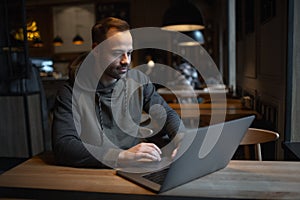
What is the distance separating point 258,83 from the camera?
3.06 meters

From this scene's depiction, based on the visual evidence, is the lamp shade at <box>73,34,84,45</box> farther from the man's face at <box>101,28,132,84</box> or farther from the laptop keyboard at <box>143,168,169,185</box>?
the laptop keyboard at <box>143,168,169,185</box>

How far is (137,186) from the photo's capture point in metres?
0.98

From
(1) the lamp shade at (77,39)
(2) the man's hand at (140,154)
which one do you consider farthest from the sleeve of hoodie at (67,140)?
(1) the lamp shade at (77,39)

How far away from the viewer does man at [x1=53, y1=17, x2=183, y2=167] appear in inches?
45.6

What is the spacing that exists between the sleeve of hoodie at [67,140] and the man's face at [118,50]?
9.1 inches

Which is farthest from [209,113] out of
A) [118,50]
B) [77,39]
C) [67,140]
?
[77,39]

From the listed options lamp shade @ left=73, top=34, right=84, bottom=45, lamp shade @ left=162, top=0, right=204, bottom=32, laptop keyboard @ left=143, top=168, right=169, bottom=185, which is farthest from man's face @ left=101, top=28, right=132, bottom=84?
lamp shade @ left=73, top=34, right=84, bottom=45

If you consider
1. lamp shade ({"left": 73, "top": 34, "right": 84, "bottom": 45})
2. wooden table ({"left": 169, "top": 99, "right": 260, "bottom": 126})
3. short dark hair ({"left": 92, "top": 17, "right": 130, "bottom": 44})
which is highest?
lamp shade ({"left": 73, "top": 34, "right": 84, "bottom": 45})

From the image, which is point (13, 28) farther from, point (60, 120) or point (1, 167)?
point (60, 120)

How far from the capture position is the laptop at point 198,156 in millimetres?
844

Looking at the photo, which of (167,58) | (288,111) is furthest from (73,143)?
(167,58)

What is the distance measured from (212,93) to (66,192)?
11.2 feet

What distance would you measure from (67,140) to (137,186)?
378 millimetres

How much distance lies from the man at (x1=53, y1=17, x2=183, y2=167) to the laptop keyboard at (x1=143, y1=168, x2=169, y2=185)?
7cm
